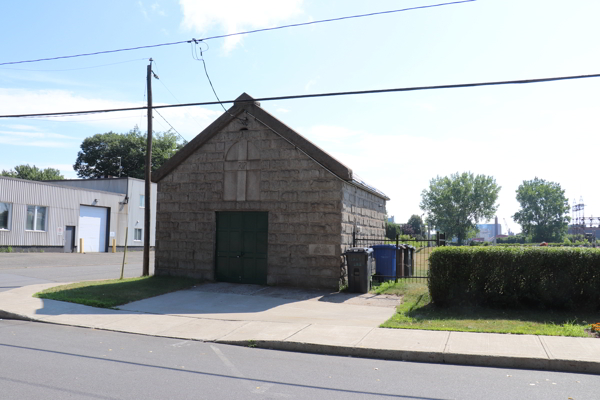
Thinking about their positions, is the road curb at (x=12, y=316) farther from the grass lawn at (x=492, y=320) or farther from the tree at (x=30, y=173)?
the tree at (x=30, y=173)

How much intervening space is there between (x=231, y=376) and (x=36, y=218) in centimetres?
3107

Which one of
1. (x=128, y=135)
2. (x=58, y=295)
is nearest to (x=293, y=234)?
(x=58, y=295)

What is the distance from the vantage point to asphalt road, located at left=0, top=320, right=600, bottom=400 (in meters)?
5.34

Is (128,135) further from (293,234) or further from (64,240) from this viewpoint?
(293,234)

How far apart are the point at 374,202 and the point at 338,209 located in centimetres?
431

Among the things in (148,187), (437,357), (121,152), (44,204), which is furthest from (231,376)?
(121,152)

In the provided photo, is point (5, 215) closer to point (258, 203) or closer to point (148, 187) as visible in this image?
point (148, 187)

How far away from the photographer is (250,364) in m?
6.79

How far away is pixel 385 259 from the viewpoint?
14805 mm

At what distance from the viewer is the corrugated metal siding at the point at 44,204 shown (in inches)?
1191

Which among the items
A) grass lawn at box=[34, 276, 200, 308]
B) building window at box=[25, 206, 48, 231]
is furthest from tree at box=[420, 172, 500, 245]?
grass lawn at box=[34, 276, 200, 308]

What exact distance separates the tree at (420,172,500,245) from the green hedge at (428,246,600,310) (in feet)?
287

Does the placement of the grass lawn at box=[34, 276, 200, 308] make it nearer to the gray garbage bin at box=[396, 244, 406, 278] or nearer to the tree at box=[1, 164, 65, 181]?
the gray garbage bin at box=[396, 244, 406, 278]

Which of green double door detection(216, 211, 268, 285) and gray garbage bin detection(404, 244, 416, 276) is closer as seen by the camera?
green double door detection(216, 211, 268, 285)
